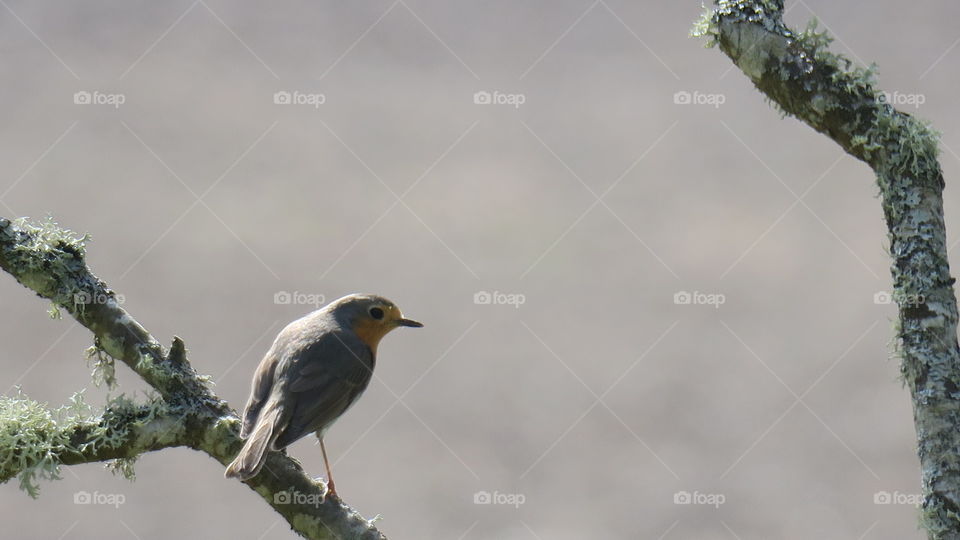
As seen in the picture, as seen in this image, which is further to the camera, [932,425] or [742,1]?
[742,1]

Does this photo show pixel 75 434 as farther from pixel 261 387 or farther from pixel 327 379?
pixel 327 379

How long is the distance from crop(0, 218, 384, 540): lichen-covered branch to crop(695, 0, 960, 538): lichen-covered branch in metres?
1.43

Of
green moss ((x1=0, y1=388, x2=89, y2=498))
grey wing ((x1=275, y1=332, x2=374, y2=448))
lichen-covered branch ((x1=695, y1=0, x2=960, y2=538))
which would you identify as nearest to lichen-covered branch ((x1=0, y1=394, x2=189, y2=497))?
green moss ((x1=0, y1=388, x2=89, y2=498))

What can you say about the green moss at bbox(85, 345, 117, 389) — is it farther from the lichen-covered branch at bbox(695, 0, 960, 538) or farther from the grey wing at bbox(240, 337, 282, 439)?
the lichen-covered branch at bbox(695, 0, 960, 538)

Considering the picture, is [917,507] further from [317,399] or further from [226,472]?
[317,399]

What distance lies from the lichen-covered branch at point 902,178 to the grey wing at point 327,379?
1.93m

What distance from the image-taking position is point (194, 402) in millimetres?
2877

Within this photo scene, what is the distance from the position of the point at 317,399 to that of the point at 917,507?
86.2 inches

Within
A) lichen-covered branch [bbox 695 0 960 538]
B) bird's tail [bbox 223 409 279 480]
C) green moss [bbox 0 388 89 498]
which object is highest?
lichen-covered branch [bbox 695 0 960 538]

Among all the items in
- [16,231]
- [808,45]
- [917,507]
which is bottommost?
[16,231]

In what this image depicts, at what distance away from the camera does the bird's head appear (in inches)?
161

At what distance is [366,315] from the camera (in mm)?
4090

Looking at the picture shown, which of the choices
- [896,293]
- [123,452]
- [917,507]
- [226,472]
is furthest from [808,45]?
[123,452]

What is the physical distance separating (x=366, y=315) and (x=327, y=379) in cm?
41
